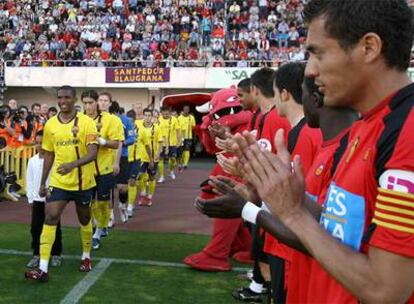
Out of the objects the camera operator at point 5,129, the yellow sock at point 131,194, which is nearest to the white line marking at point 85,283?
the yellow sock at point 131,194

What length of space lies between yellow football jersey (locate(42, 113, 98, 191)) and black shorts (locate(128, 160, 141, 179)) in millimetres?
3366

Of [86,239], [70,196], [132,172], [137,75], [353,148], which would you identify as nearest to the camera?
[353,148]

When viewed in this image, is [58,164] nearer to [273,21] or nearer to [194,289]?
[194,289]

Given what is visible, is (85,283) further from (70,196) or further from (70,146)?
(70,146)

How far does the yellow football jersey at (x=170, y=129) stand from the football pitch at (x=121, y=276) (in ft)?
25.4

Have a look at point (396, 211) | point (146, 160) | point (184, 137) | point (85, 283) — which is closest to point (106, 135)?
point (85, 283)

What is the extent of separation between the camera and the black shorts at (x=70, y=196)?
5.59m

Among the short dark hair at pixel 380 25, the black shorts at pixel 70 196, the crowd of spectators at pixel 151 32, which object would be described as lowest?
the black shorts at pixel 70 196

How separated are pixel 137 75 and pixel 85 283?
15.6 metres

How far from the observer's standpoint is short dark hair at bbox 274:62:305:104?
329cm

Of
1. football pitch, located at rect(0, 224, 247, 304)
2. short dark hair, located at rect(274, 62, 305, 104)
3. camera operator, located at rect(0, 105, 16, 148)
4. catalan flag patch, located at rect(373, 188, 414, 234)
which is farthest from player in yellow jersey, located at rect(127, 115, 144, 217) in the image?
catalan flag patch, located at rect(373, 188, 414, 234)

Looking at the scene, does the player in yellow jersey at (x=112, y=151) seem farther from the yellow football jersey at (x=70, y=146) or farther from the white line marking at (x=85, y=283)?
the yellow football jersey at (x=70, y=146)

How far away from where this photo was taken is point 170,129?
15.5m

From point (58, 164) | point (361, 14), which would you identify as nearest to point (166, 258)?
point (58, 164)
